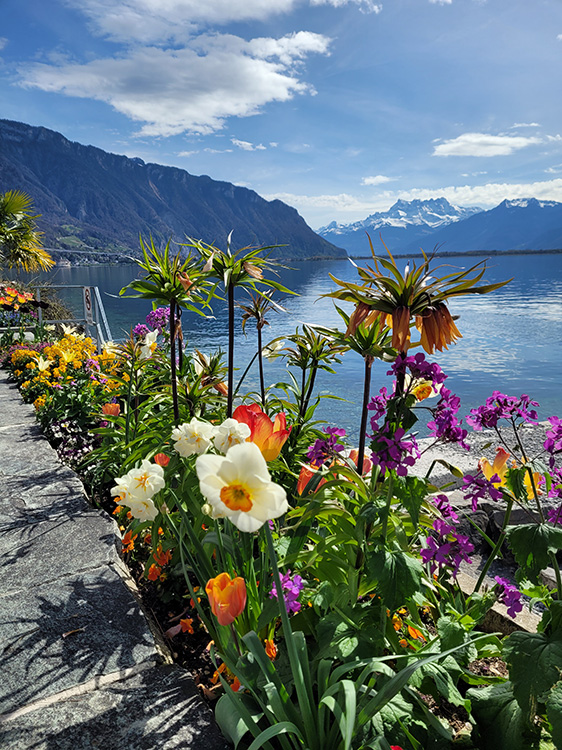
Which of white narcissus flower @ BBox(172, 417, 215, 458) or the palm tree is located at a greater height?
the palm tree

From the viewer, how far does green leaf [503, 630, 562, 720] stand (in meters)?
1.05

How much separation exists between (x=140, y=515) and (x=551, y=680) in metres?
1.11

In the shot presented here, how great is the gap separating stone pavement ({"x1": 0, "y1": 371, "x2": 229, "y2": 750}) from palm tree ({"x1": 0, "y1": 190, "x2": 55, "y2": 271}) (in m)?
9.57

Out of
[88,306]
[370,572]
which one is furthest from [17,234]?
[370,572]

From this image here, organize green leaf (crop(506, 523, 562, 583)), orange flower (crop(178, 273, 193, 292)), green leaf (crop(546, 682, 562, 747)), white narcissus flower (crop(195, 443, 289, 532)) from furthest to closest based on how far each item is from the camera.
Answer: orange flower (crop(178, 273, 193, 292)), green leaf (crop(506, 523, 562, 583)), green leaf (crop(546, 682, 562, 747)), white narcissus flower (crop(195, 443, 289, 532))

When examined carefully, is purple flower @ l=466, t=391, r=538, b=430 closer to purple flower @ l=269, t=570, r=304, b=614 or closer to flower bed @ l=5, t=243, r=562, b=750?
flower bed @ l=5, t=243, r=562, b=750

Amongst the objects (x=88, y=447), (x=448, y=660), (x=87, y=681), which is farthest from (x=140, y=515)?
(x=88, y=447)

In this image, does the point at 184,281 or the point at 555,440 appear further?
the point at 184,281

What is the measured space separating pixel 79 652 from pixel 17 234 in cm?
1090

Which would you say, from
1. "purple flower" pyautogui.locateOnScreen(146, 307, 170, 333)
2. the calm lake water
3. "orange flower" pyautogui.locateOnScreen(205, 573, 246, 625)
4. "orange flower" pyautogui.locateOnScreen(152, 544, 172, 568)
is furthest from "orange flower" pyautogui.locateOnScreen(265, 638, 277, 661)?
the calm lake water

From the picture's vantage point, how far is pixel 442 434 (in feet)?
4.13

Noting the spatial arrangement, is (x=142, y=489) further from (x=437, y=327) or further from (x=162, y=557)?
(x=437, y=327)

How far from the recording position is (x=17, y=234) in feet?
34.0

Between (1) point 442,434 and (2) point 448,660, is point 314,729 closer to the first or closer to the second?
(2) point 448,660
